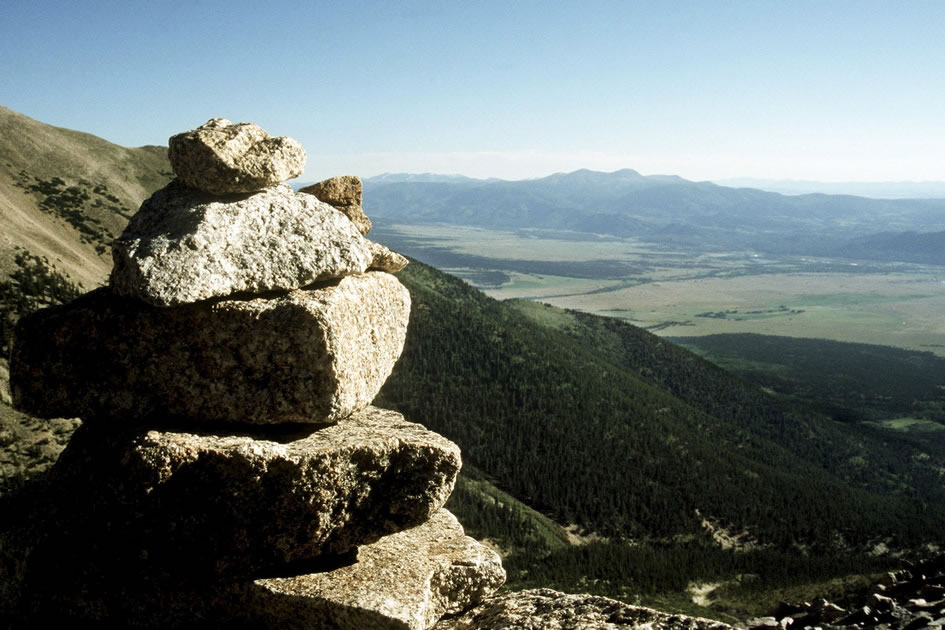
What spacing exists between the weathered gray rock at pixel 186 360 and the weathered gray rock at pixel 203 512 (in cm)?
62

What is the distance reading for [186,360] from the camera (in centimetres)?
1138

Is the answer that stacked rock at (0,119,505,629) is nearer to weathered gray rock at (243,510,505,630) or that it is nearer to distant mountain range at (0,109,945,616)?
weathered gray rock at (243,510,505,630)

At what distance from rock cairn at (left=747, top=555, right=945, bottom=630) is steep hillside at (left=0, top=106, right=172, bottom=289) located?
191ft

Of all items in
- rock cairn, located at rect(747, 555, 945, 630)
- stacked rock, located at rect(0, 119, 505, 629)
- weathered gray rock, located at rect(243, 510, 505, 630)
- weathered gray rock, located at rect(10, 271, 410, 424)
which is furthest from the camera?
rock cairn, located at rect(747, 555, 945, 630)

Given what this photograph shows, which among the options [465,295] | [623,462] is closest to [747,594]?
[623,462]

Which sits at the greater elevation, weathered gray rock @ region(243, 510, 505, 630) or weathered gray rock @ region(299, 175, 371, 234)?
weathered gray rock @ region(299, 175, 371, 234)

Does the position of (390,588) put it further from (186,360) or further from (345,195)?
(345,195)

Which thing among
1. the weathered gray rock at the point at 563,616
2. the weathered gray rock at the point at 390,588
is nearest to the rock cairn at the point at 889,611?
the weathered gray rock at the point at 563,616


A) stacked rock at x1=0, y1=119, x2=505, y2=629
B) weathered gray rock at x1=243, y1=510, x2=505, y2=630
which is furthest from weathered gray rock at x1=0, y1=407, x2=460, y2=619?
weathered gray rock at x1=243, y1=510, x2=505, y2=630

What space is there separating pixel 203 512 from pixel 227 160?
643 centimetres

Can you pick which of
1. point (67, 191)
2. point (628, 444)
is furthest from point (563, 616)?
point (628, 444)

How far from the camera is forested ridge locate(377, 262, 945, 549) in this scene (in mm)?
109125

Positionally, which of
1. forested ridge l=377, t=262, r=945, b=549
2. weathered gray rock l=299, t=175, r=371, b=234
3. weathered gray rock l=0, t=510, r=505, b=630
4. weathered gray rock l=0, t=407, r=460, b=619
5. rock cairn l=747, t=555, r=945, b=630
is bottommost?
forested ridge l=377, t=262, r=945, b=549

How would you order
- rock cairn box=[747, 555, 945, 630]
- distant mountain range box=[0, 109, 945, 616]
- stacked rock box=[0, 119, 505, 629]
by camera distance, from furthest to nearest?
distant mountain range box=[0, 109, 945, 616] < rock cairn box=[747, 555, 945, 630] < stacked rock box=[0, 119, 505, 629]
